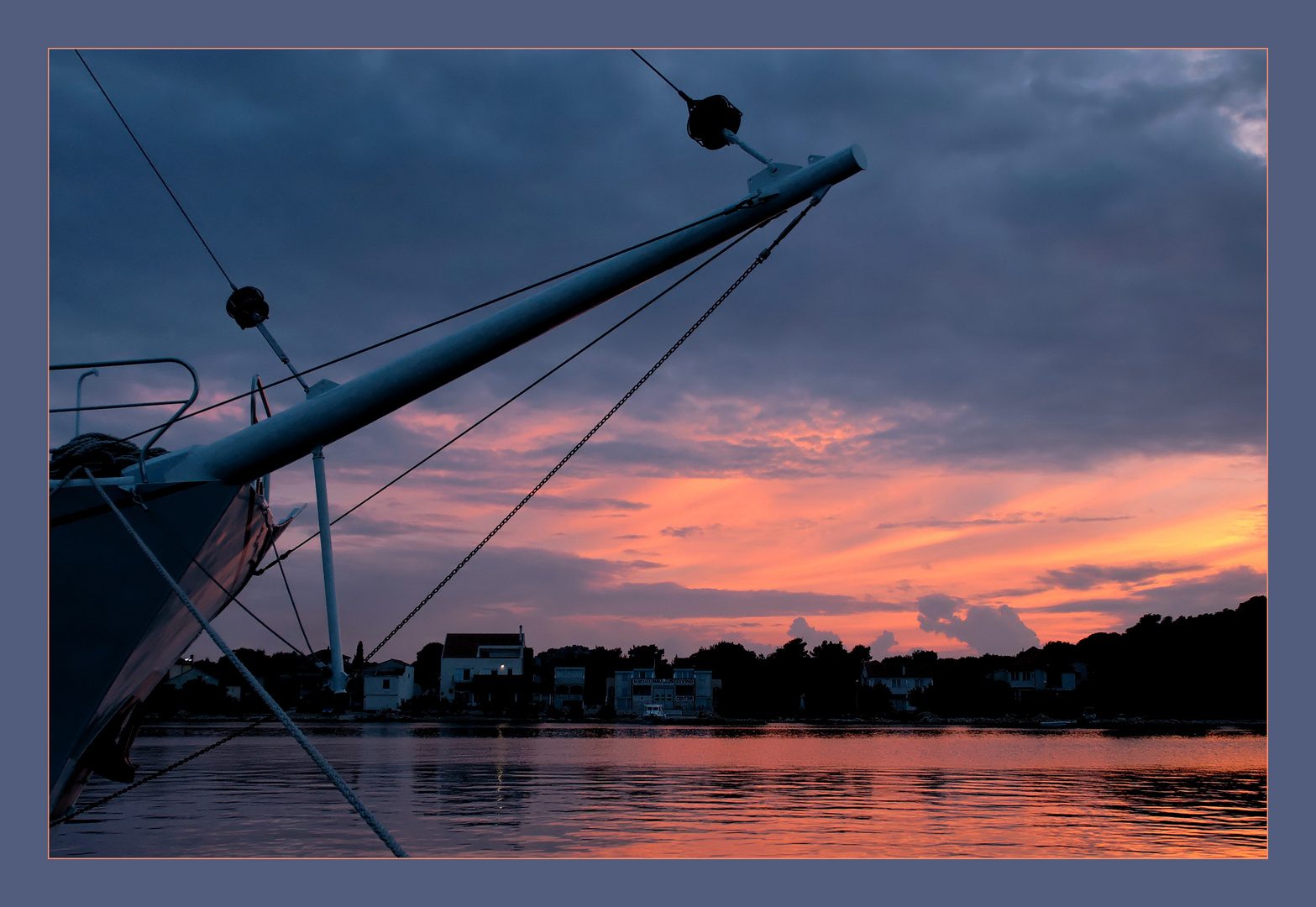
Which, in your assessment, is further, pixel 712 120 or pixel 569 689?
pixel 569 689

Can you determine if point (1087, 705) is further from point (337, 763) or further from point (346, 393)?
point (346, 393)

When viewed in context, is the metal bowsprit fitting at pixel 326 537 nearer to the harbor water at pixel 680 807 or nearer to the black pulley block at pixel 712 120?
the black pulley block at pixel 712 120

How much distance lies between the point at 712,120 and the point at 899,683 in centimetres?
10933

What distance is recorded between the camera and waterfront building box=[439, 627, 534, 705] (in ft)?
286

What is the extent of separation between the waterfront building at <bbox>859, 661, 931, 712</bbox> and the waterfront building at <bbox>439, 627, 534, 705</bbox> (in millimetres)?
41655

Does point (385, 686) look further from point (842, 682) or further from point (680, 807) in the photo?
point (680, 807)

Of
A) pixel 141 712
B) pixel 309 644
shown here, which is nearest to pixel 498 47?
pixel 309 644

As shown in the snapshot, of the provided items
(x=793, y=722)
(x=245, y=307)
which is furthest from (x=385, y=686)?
(x=245, y=307)

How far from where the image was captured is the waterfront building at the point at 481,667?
87062mm

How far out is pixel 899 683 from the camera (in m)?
111

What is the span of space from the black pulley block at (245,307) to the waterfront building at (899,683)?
106019 mm

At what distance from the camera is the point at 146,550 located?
776 centimetres

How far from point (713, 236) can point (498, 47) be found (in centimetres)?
233

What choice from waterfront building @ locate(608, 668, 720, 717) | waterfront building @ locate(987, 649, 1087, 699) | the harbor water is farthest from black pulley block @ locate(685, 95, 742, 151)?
waterfront building @ locate(987, 649, 1087, 699)
